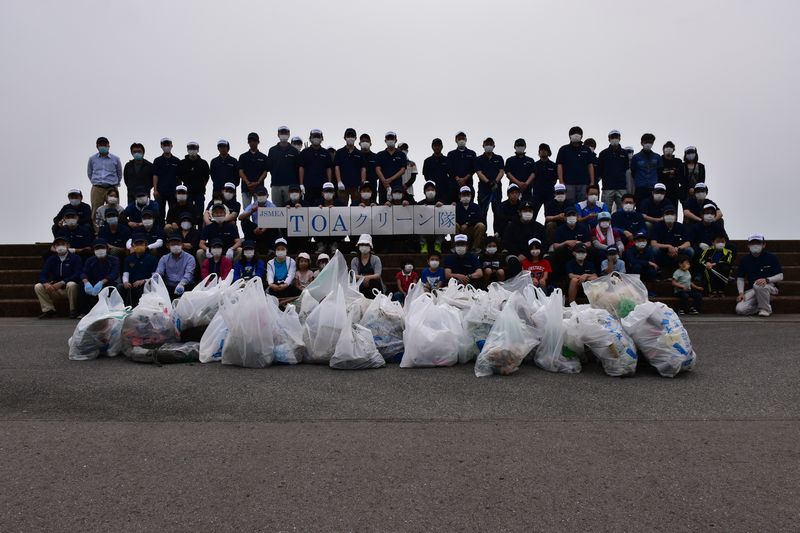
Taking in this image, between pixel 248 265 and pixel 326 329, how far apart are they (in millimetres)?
4573

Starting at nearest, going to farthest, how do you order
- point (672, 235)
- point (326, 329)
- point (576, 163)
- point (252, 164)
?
point (326, 329) < point (672, 235) < point (576, 163) < point (252, 164)

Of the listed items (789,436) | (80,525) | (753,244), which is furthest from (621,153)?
(80,525)

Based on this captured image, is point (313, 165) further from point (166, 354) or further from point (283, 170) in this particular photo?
point (166, 354)

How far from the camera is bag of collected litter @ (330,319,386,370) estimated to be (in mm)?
5602

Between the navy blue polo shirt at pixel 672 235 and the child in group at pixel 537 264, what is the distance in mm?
2355

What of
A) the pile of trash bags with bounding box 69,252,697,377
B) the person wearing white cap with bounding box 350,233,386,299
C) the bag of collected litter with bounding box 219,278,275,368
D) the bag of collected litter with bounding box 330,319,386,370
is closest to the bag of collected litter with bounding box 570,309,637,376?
the pile of trash bags with bounding box 69,252,697,377

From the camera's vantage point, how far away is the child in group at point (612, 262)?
952 centimetres

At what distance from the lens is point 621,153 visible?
11.8m

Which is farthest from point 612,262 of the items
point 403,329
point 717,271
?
point 403,329

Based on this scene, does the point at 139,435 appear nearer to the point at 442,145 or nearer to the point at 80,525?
the point at 80,525

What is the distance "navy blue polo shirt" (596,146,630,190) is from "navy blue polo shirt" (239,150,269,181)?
292 inches

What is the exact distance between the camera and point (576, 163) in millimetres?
11680

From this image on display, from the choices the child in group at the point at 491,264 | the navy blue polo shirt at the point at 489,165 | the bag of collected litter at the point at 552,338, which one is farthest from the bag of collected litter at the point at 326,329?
the navy blue polo shirt at the point at 489,165

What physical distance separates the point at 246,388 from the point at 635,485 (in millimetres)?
3320
